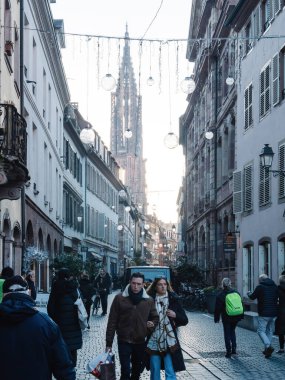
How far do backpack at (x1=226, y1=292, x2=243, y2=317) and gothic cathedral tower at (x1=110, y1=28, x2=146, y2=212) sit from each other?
146 meters

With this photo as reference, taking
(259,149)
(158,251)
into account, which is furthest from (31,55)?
(158,251)

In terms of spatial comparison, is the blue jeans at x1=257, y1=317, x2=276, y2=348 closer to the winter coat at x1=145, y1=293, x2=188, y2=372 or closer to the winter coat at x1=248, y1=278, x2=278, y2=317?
the winter coat at x1=248, y1=278, x2=278, y2=317

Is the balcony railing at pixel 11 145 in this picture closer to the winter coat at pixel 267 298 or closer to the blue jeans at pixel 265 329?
the winter coat at pixel 267 298

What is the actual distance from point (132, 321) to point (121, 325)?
164mm

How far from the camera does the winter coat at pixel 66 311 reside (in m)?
11.2

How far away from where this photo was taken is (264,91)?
2775cm

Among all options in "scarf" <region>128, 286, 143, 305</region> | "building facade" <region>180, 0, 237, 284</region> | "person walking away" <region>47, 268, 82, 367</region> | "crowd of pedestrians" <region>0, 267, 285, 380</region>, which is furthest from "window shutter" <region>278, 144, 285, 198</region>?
"scarf" <region>128, 286, 143, 305</region>

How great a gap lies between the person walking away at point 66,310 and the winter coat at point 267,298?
5.63 metres

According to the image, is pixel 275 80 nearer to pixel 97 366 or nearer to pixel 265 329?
pixel 265 329

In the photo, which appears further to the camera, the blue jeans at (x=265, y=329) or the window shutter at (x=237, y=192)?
the window shutter at (x=237, y=192)

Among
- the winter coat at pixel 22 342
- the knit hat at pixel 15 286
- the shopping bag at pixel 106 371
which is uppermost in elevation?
the knit hat at pixel 15 286

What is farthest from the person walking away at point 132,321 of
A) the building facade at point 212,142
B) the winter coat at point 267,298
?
the building facade at point 212,142

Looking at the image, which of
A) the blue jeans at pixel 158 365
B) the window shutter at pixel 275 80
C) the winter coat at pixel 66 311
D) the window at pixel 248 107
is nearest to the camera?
the blue jeans at pixel 158 365

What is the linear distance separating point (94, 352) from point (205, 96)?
31649mm
